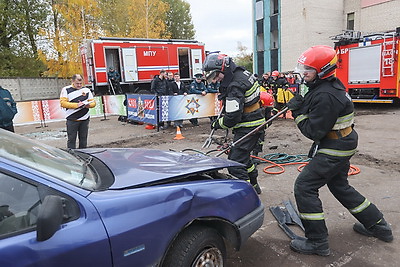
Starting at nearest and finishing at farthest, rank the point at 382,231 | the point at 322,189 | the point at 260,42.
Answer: the point at 382,231
the point at 322,189
the point at 260,42

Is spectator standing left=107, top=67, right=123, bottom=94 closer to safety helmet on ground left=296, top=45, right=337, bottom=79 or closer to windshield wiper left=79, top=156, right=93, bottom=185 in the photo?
windshield wiper left=79, top=156, right=93, bottom=185

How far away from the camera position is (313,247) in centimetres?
293

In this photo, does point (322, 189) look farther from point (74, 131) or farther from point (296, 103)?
point (74, 131)

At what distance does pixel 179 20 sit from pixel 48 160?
4282 cm

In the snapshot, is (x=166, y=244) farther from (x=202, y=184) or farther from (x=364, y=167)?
(x=364, y=167)

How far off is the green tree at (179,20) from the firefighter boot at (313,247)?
41.0 meters

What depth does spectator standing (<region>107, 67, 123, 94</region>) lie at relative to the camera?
14734mm

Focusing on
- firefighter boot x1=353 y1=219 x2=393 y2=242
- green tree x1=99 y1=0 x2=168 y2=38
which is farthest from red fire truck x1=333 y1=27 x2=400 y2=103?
green tree x1=99 y1=0 x2=168 y2=38

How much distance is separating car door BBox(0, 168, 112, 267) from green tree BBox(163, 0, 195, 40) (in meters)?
41.9

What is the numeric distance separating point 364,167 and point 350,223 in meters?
2.38

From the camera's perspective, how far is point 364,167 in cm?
556

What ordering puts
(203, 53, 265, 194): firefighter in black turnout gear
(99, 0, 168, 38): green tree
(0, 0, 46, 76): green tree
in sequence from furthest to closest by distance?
(99, 0, 168, 38): green tree < (0, 0, 46, 76): green tree < (203, 53, 265, 194): firefighter in black turnout gear

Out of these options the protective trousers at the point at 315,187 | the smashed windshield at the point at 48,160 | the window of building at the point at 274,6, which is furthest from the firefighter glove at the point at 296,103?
the window of building at the point at 274,6

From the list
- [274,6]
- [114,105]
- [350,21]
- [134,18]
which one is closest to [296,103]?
[114,105]
